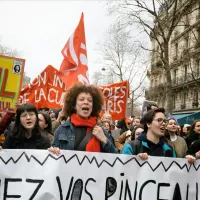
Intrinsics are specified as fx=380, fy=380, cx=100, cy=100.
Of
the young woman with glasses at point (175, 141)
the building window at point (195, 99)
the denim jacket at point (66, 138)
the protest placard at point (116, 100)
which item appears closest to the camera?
the denim jacket at point (66, 138)

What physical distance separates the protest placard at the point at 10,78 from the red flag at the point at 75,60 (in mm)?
2598

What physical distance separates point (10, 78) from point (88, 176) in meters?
1.77

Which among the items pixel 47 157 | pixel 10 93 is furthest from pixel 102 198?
pixel 10 93

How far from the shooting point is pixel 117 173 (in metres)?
3.42

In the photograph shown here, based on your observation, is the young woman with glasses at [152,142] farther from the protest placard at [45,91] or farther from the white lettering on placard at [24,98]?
the white lettering on placard at [24,98]

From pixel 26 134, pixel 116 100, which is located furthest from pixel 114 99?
pixel 26 134

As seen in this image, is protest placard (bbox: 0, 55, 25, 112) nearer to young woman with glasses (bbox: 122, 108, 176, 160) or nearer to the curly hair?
the curly hair

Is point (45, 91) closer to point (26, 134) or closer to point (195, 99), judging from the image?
point (26, 134)

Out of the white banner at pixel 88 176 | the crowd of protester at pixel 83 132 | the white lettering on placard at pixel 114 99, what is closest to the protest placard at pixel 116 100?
the white lettering on placard at pixel 114 99

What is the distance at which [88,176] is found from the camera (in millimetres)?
3334

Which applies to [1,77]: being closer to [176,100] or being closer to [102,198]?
[102,198]

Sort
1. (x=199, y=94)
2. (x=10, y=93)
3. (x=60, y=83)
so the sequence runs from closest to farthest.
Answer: (x=10, y=93) < (x=60, y=83) < (x=199, y=94)

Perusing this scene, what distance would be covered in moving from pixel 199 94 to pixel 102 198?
A: 31.4 meters

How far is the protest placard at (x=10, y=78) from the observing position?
4383 mm
